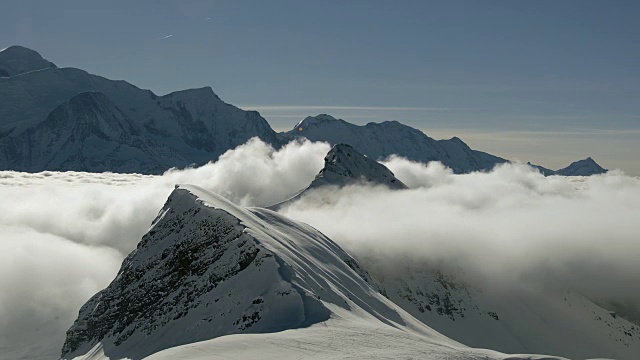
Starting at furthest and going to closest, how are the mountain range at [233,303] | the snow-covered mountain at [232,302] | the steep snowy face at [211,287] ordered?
the steep snowy face at [211,287] < the snow-covered mountain at [232,302] < the mountain range at [233,303]

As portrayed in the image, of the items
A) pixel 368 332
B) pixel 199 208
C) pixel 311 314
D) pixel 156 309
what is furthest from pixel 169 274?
pixel 368 332

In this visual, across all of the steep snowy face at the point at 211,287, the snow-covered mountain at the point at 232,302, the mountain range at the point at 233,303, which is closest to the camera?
the mountain range at the point at 233,303

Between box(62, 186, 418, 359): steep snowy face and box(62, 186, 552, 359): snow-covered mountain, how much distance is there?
0.50ft

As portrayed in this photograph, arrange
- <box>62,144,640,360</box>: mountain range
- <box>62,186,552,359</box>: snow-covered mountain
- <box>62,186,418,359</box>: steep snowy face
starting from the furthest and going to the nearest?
<box>62,186,418,359</box>: steep snowy face → <box>62,186,552,359</box>: snow-covered mountain → <box>62,144,640,360</box>: mountain range

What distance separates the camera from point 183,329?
61625 millimetres

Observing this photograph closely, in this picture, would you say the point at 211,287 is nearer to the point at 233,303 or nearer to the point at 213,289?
the point at 213,289

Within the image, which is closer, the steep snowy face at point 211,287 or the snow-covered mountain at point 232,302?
the snow-covered mountain at point 232,302

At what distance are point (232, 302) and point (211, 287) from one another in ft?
18.7

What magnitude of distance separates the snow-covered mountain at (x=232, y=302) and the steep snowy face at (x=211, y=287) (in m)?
0.15

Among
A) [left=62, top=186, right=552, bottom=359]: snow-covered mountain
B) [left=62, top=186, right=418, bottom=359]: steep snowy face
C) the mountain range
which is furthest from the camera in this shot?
[left=62, top=186, right=418, bottom=359]: steep snowy face

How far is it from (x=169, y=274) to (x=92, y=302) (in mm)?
23484

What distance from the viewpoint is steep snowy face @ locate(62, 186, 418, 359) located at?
58.3 metres

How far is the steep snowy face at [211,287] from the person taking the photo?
191ft

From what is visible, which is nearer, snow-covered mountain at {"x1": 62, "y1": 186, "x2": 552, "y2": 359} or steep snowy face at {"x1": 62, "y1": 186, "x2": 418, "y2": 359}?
snow-covered mountain at {"x1": 62, "y1": 186, "x2": 552, "y2": 359}
